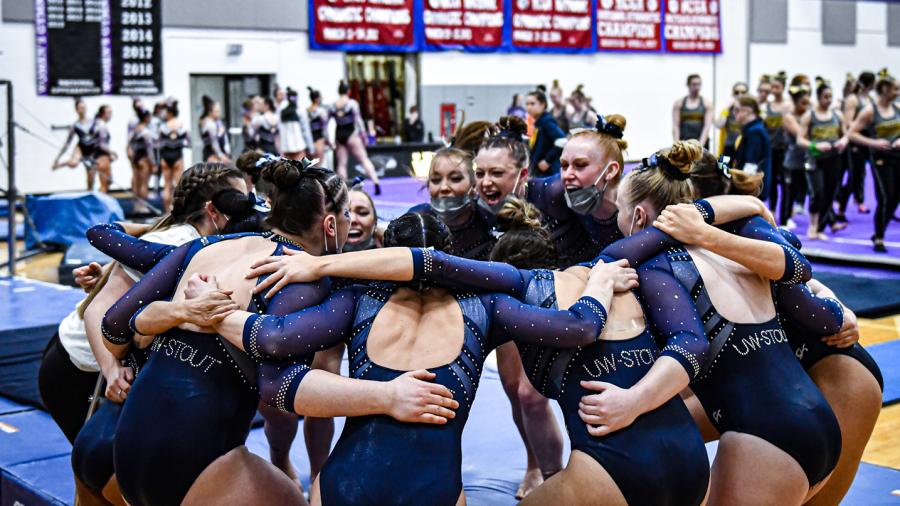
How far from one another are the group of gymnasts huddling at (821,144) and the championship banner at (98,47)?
905 centimetres

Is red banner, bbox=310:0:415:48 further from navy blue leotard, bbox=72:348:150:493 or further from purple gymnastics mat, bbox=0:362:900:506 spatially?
navy blue leotard, bbox=72:348:150:493

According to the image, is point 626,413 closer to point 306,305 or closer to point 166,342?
point 306,305

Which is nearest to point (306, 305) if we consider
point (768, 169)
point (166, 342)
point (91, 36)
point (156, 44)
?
point (166, 342)

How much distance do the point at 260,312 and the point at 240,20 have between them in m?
16.2

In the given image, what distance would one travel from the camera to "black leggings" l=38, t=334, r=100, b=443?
3.60 m

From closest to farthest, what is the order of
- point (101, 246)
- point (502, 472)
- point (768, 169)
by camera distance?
point (101, 246), point (502, 472), point (768, 169)

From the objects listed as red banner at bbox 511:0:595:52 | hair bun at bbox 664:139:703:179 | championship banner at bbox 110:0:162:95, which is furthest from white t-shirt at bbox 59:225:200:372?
red banner at bbox 511:0:595:52

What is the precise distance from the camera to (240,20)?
59.5 ft

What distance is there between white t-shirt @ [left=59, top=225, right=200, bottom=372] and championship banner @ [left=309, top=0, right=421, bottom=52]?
15.8 m

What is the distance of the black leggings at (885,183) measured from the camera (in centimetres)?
961

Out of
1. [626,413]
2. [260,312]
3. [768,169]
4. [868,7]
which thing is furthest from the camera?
[868,7]

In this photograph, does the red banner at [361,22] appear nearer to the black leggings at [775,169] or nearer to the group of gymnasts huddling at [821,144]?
the group of gymnasts huddling at [821,144]

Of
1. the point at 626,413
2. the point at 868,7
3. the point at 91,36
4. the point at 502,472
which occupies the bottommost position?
the point at 502,472

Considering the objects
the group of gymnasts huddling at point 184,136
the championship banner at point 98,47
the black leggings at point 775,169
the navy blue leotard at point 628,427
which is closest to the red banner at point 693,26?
the group of gymnasts huddling at point 184,136
